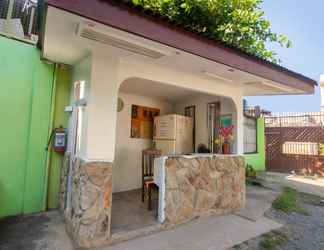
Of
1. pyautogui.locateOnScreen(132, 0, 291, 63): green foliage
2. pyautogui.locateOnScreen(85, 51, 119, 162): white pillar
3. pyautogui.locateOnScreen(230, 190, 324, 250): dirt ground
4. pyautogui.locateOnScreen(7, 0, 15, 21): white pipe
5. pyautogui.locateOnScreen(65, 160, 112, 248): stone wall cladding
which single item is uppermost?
pyautogui.locateOnScreen(7, 0, 15, 21): white pipe

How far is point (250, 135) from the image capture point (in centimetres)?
789

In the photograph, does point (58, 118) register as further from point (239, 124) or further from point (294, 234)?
point (294, 234)

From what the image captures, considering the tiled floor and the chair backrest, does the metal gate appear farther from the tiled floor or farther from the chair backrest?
the tiled floor

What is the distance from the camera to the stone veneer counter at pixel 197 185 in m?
2.87

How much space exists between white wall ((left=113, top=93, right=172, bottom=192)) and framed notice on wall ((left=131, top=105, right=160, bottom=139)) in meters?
0.10

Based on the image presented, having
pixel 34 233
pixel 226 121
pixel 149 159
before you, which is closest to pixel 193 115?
pixel 226 121

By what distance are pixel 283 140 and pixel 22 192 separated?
9.48 metres

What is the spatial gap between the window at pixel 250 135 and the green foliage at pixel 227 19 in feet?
11.9

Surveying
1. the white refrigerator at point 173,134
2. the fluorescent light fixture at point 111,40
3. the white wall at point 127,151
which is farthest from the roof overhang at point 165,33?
the white wall at point 127,151

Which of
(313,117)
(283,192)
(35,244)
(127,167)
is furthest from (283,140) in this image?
(35,244)

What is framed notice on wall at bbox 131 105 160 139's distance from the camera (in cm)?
470

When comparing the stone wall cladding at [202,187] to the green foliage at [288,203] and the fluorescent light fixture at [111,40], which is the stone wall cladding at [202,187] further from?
the fluorescent light fixture at [111,40]

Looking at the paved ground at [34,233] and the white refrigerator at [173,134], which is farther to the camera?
the white refrigerator at [173,134]

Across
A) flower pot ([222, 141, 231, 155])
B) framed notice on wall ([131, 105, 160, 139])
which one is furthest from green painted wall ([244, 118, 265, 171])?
framed notice on wall ([131, 105, 160, 139])
